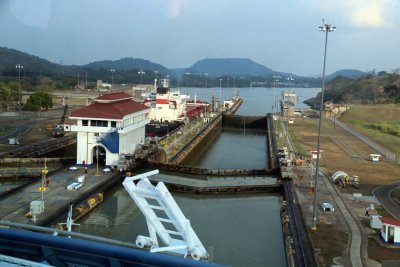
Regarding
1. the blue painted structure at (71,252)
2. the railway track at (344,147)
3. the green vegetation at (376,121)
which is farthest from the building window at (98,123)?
the green vegetation at (376,121)

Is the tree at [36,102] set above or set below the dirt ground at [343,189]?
above

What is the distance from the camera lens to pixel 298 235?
7910 mm

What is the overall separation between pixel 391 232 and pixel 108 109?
8.65 metres

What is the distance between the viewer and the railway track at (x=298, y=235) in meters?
6.79

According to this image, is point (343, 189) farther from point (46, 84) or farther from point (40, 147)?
point (46, 84)

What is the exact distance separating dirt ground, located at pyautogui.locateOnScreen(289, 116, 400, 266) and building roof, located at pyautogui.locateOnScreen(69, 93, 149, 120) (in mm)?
5492

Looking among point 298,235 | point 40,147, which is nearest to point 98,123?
point 40,147

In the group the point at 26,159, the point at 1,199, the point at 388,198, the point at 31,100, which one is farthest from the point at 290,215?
the point at 31,100

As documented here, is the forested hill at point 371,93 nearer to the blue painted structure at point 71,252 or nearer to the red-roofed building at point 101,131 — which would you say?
the red-roofed building at point 101,131

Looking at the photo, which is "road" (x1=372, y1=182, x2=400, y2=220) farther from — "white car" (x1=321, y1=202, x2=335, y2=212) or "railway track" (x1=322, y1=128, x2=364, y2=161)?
"railway track" (x1=322, y1=128, x2=364, y2=161)

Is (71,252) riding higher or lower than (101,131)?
higher

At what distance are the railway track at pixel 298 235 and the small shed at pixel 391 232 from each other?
1.31 m

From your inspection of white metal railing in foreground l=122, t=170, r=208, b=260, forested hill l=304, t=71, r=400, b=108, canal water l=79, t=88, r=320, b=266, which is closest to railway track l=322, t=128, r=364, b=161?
canal water l=79, t=88, r=320, b=266

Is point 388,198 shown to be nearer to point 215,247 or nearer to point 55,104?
point 215,247
